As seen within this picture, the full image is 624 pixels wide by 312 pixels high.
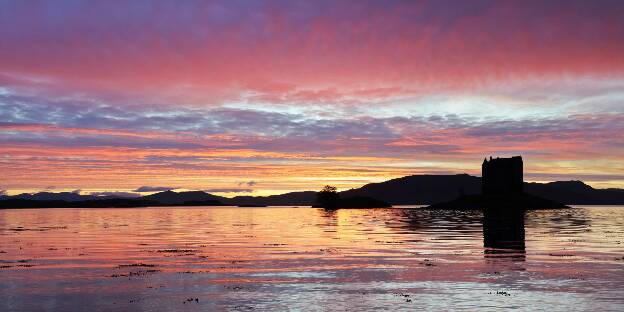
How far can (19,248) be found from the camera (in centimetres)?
6156

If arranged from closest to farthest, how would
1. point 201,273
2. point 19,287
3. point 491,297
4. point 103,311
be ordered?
point 103,311 → point 491,297 → point 19,287 → point 201,273

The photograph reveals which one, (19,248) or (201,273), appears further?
(19,248)

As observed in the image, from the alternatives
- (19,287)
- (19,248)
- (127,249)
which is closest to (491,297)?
(19,287)

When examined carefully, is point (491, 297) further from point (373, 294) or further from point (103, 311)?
point (103, 311)

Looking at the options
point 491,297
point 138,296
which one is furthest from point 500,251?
point 138,296

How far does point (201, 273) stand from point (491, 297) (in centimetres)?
1971

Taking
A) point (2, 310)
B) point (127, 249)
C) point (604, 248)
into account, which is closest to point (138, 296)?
point (2, 310)

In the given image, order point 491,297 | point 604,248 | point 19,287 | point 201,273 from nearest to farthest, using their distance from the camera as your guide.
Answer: point 491,297
point 19,287
point 201,273
point 604,248

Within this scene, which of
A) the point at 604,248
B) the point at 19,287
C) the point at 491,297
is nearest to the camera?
the point at 491,297

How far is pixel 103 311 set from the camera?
87.9ft

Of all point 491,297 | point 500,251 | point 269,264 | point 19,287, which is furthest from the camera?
point 500,251

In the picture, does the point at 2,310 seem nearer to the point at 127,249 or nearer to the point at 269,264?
the point at 269,264

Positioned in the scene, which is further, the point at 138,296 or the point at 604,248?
the point at 604,248

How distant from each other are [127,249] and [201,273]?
23.6m
